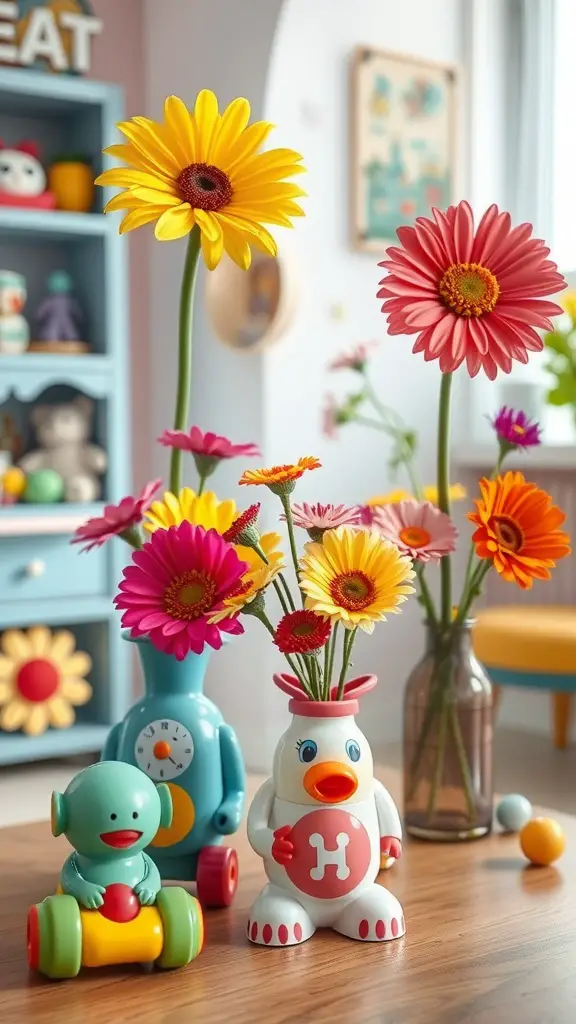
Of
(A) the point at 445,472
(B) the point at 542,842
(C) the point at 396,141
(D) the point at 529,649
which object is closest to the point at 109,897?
(B) the point at 542,842

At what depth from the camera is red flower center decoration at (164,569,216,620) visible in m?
0.95

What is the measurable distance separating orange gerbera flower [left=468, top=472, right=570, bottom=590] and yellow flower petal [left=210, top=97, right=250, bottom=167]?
0.36 metres

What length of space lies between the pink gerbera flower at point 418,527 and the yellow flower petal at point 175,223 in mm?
320

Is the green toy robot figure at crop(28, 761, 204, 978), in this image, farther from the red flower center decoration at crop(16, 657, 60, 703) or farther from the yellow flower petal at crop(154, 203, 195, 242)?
the red flower center decoration at crop(16, 657, 60, 703)

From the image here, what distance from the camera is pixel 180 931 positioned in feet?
2.97

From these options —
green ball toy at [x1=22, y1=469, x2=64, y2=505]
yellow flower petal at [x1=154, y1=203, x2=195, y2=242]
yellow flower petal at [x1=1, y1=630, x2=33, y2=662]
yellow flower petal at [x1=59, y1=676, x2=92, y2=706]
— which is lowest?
yellow flower petal at [x1=59, y1=676, x2=92, y2=706]

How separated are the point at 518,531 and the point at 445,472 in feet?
0.57

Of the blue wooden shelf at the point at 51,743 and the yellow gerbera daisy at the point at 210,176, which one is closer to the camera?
the yellow gerbera daisy at the point at 210,176

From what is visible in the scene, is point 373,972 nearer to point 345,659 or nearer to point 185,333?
point 345,659

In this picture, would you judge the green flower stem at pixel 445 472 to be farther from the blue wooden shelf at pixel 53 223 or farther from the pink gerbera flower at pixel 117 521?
the blue wooden shelf at pixel 53 223

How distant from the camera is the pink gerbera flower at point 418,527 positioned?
1.14 meters

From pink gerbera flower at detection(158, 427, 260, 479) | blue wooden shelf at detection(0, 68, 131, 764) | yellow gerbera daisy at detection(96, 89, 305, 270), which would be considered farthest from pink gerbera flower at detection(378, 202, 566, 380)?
blue wooden shelf at detection(0, 68, 131, 764)

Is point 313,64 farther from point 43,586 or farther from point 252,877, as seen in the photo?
point 252,877

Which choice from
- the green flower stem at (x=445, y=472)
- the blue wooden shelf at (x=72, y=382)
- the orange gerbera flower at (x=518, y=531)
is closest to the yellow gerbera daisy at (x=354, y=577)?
the orange gerbera flower at (x=518, y=531)
